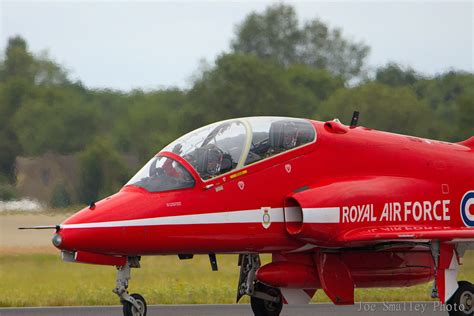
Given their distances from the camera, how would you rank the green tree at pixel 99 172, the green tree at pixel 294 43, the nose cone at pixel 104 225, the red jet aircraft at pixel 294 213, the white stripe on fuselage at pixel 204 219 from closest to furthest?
1. the nose cone at pixel 104 225
2. the white stripe on fuselage at pixel 204 219
3. the red jet aircraft at pixel 294 213
4. the green tree at pixel 99 172
5. the green tree at pixel 294 43

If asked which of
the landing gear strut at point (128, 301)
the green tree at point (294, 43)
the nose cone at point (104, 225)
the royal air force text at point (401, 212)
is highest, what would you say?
the green tree at point (294, 43)

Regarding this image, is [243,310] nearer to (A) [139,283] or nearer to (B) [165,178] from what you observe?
(B) [165,178]

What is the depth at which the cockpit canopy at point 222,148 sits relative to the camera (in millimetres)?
12383

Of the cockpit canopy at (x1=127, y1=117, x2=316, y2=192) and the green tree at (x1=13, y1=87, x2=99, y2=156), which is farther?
the green tree at (x1=13, y1=87, x2=99, y2=156)

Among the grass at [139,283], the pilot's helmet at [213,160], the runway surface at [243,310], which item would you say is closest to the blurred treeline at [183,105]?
the grass at [139,283]

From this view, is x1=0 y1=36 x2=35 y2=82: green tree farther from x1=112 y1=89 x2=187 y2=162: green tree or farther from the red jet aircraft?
the red jet aircraft

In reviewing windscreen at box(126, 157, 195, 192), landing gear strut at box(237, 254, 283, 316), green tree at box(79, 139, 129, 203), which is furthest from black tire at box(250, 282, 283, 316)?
→ green tree at box(79, 139, 129, 203)

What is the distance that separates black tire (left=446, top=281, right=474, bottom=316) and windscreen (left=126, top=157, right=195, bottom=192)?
3396 millimetres

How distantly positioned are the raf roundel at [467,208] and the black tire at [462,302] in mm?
986

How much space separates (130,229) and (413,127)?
13.2 m

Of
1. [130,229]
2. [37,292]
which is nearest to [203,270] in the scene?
[37,292]

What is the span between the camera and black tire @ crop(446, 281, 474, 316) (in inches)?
512

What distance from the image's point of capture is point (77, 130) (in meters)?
24.5

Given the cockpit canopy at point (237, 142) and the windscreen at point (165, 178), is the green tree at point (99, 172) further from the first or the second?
the windscreen at point (165, 178)
